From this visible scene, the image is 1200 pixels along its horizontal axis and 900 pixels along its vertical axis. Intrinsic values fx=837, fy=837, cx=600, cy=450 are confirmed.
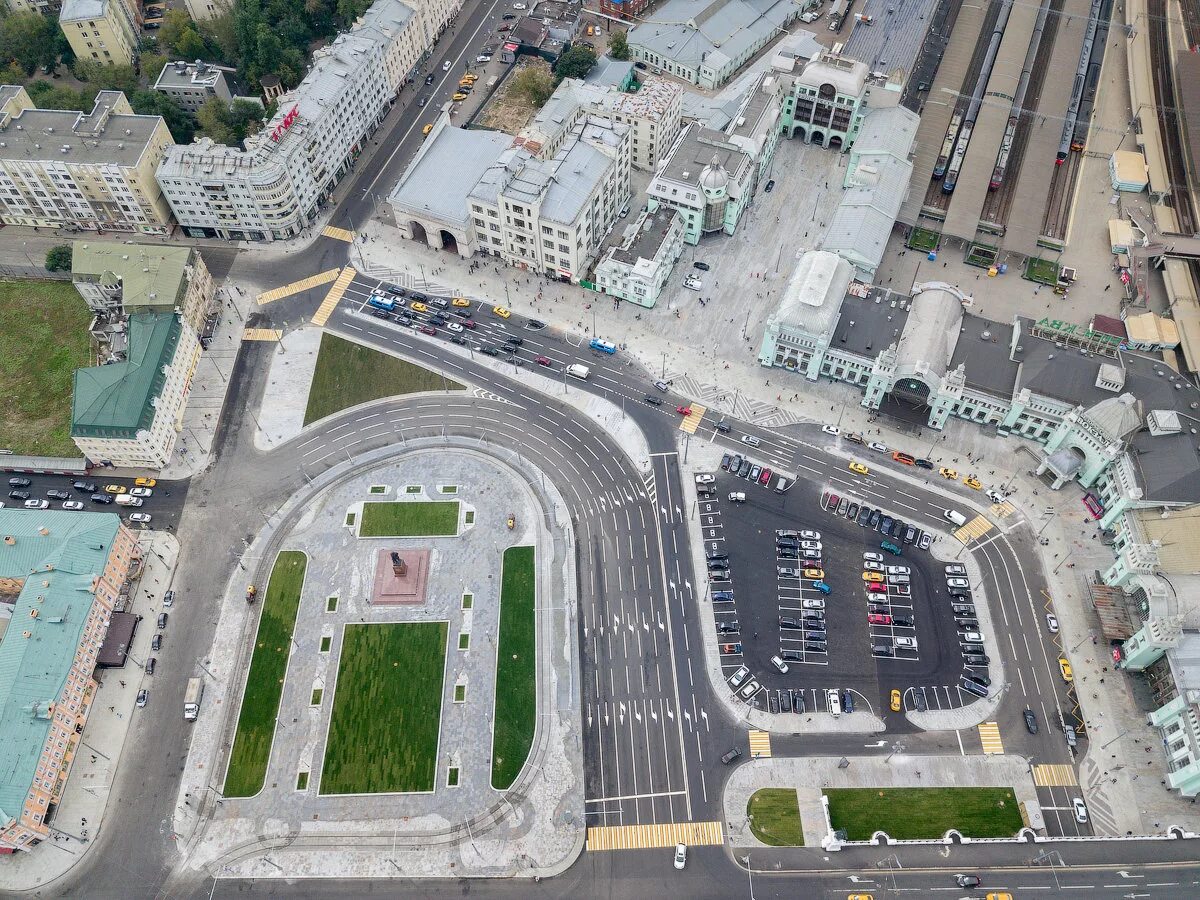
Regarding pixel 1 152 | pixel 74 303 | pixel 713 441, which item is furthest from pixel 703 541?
pixel 1 152

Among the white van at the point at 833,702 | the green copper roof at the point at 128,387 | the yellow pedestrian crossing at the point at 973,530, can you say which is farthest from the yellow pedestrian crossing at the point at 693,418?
the green copper roof at the point at 128,387

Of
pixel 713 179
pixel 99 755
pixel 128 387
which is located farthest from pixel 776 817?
pixel 128 387

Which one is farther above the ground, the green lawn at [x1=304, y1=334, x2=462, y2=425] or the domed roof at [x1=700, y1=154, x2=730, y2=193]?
the domed roof at [x1=700, y1=154, x2=730, y2=193]

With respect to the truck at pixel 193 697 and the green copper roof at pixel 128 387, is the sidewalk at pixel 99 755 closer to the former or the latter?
the truck at pixel 193 697

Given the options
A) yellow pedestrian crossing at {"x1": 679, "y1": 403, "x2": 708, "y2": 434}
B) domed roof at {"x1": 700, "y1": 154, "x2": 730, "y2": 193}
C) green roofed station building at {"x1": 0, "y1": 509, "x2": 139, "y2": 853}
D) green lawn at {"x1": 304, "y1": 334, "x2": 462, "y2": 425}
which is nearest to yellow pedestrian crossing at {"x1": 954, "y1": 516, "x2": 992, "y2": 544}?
yellow pedestrian crossing at {"x1": 679, "y1": 403, "x2": 708, "y2": 434}

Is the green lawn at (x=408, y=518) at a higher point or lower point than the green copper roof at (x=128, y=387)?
lower

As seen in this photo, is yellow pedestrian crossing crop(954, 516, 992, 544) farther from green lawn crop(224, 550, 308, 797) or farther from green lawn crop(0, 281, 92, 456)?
green lawn crop(0, 281, 92, 456)

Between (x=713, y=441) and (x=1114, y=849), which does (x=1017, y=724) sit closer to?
(x=1114, y=849)
